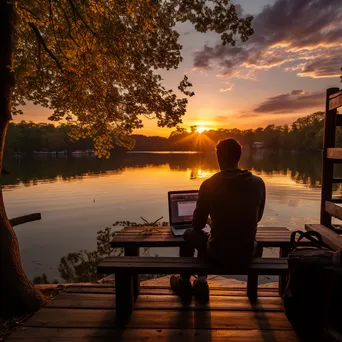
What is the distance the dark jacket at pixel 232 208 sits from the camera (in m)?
3.05

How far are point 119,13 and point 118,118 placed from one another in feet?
8.83

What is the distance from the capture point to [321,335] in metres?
2.75

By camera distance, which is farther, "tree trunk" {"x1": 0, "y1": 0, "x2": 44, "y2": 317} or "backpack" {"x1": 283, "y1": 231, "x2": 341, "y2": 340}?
"tree trunk" {"x1": 0, "y1": 0, "x2": 44, "y2": 317}

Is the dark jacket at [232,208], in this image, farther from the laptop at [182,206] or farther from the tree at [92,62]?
the tree at [92,62]

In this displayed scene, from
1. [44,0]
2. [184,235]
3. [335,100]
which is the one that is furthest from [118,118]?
[335,100]

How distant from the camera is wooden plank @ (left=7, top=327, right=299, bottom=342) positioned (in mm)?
3105

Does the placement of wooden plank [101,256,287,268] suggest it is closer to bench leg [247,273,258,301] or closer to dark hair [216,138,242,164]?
bench leg [247,273,258,301]

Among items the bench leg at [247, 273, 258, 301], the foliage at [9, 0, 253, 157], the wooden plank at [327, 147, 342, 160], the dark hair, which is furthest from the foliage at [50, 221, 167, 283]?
the dark hair

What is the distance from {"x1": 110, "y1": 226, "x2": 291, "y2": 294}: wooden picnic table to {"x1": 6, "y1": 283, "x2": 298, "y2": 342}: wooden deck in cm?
43

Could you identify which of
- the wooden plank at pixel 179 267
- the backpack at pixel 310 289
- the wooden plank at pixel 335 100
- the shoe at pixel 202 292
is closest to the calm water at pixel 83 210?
the wooden plank at pixel 179 267

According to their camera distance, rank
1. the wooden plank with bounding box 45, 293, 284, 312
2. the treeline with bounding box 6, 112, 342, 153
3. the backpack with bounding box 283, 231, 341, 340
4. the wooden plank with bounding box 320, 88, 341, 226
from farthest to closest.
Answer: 1. the treeline with bounding box 6, 112, 342, 153
2. the wooden plank with bounding box 320, 88, 341, 226
3. the wooden plank with bounding box 45, 293, 284, 312
4. the backpack with bounding box 283, 231, 341, 340

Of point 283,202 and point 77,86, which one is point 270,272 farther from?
point 283,202

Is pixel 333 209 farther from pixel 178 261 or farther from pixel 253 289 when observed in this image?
pixel 178 261

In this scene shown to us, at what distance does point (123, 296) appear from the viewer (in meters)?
3.56
